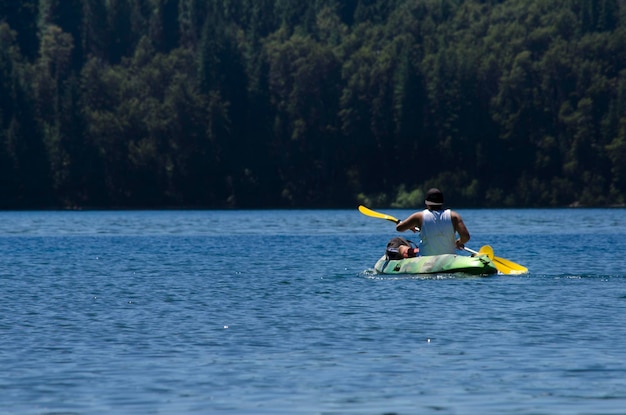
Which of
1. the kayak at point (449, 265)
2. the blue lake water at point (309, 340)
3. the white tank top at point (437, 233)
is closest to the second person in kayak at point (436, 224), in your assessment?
the white tank top at point (437, 233)

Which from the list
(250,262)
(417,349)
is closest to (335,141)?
(250,262)

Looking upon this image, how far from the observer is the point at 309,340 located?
20.0 metres

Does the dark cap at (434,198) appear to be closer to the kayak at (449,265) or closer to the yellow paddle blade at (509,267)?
the kayak at (449,265)

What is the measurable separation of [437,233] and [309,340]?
10223mm

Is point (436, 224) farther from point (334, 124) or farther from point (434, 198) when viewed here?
point (334, 124)

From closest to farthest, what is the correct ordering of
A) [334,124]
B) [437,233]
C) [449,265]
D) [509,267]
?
[437,233] → [449,265] → [509,267] → [334,124]

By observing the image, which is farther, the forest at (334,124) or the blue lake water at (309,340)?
the forest at (334,124)

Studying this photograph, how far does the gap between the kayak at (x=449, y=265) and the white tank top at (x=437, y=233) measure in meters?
0.20

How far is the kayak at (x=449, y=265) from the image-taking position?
30000 millimetres

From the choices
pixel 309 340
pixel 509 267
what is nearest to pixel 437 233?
pixel 509 267

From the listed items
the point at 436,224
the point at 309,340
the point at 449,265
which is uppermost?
the point at 436,224

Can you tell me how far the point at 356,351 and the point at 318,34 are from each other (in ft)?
507

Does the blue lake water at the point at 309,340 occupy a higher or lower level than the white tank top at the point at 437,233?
lower

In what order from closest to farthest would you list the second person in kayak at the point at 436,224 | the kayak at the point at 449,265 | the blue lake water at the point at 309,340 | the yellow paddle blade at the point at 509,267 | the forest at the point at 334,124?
the blue lake water at the point at 309,340 < the second person in kayak at the point at 436,224 < the kayak at the point at 449,265 < the yellow paddle blade at the point at 509,267 < the forest at the point at 334,124
